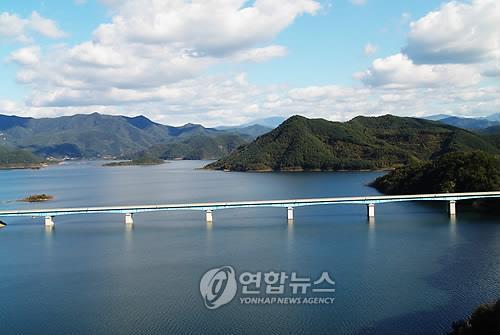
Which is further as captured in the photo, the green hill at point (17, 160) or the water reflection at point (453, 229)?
the green hill at point (17, 160)

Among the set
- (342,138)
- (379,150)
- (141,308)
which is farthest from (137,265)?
(342,138)

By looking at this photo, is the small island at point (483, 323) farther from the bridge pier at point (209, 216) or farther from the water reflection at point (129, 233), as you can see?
the bridge pier at point (209, 216)

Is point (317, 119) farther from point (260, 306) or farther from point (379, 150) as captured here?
point (260, 306)

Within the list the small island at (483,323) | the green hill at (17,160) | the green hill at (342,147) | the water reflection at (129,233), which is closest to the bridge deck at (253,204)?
the water reflection at (129,233)

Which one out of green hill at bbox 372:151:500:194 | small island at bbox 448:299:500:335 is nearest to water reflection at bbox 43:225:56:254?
small island at bbox 448:299:500:335

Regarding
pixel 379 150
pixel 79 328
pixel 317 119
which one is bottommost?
pixel 79 328

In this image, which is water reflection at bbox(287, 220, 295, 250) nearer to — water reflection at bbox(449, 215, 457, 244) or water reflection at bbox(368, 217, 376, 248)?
water reflection at bbox(368, 217, 376, 248)
